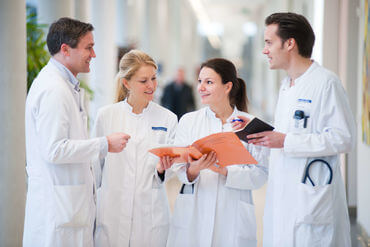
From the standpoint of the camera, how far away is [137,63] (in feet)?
8.50

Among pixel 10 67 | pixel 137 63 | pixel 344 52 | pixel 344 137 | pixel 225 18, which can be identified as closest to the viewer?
pixel 344 137

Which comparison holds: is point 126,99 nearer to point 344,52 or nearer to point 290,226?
point 290,226

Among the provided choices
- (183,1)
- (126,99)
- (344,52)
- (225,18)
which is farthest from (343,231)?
(225,18)

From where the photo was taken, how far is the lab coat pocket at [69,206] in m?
2.13

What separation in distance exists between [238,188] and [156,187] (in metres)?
0.48

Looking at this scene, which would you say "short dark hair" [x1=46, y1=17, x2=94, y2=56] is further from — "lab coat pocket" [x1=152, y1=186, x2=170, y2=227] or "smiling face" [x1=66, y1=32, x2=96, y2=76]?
"lab coat pocket" [x1=152, y1=186, x2=170, y2=227]

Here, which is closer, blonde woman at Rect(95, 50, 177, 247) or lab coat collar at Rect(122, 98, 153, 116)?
blonde woman at Rect(95, 50, 177, 247)

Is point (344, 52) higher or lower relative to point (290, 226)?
higher

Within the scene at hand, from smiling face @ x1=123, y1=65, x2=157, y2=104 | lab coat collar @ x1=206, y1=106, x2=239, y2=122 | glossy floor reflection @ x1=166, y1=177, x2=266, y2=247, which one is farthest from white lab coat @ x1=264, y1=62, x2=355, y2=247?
glossy floor reflection @ x1=166, y1=177, x2=266, y2=247

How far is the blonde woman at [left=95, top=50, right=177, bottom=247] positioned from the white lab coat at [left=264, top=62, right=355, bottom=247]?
69 cm

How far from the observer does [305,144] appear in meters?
2.06

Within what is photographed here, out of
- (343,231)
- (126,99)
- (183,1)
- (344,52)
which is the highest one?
(183,1)

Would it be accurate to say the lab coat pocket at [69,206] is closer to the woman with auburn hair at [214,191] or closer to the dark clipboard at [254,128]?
the woman with auburn hair at [214,191]

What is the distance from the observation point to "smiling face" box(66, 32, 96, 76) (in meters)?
2.26
